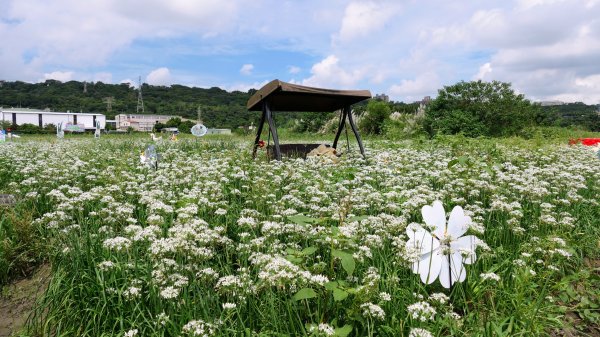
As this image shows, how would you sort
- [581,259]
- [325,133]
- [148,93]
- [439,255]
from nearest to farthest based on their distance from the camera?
[439,255]
[581,259]
[325,133]
[148,93]

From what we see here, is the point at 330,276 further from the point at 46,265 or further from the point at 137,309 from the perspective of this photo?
the point at 46,265

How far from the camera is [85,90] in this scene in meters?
169

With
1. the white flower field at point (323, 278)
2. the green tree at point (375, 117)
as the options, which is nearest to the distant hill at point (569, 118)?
the green tree at point (375, 117)

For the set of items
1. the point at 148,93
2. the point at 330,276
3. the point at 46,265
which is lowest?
the point at 46,265

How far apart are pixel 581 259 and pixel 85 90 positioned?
193315mm

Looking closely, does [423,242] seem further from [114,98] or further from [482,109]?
[114,98]

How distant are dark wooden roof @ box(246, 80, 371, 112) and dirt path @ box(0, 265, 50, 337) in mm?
4989

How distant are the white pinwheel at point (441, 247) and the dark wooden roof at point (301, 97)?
209 inches

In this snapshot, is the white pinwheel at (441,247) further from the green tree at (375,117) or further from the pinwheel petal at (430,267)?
the green tree at (375,117)

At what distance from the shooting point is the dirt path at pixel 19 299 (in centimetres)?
310

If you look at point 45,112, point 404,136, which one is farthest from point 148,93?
point 404,136

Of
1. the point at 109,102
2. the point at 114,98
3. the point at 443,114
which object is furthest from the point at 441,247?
the point at 114,98

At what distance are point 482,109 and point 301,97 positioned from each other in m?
15.7

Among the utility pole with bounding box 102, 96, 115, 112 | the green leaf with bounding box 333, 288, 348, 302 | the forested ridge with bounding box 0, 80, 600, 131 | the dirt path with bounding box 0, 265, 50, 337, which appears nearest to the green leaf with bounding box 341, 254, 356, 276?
the green leaf with bounding box 333, 288, 348, 302
